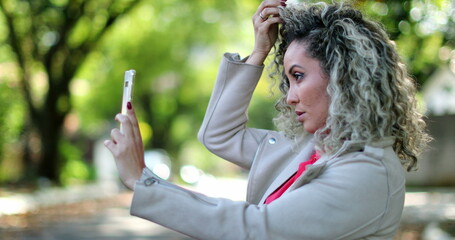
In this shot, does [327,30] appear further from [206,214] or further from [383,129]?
[206,214]

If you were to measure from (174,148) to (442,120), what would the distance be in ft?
83.6

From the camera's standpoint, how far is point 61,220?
13.6 metres

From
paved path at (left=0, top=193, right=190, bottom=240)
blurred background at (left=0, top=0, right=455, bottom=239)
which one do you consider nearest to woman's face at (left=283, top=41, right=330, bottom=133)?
blurred background at (left=0, top=0, right=455, bottom=239)

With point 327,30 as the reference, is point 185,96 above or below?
below

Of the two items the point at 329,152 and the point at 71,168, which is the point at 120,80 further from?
the point at 329,152

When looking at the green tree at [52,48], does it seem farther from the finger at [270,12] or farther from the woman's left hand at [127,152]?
the woman's left hand at [127,152]

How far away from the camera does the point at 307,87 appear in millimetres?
2156

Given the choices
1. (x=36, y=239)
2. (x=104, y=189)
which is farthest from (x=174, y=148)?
(x=36, y=239)

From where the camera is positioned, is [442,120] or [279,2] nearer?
[279,2]

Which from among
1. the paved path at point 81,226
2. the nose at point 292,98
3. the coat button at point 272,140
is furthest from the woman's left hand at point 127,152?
the paved path at point 81,226

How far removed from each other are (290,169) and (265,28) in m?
0.49

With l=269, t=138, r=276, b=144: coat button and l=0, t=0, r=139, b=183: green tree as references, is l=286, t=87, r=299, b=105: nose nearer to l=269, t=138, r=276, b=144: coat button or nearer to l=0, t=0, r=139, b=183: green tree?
l=269, t=138, r=276, b=144: coat button

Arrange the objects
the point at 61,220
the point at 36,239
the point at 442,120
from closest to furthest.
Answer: the point at 36,239 → the point at 61,220 → the point at 442,120

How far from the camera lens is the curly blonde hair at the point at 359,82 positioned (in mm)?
2037
